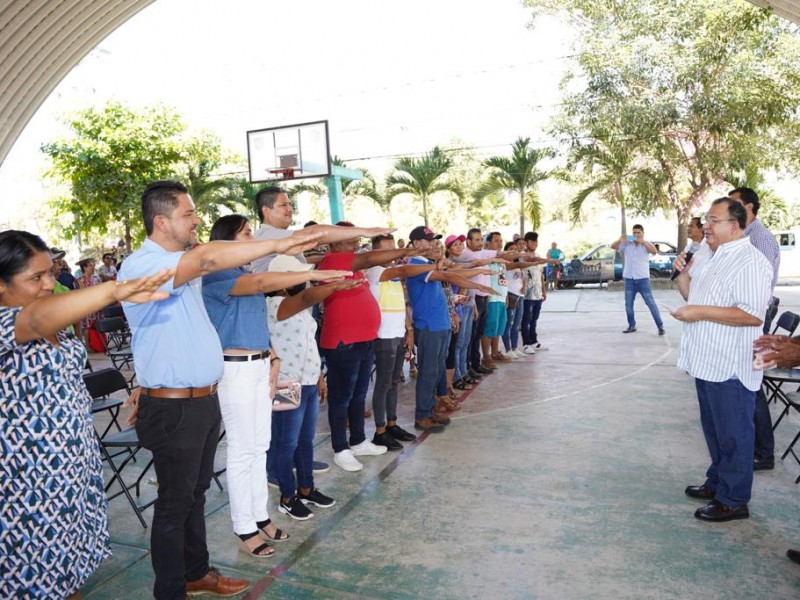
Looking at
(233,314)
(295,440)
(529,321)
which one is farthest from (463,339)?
(233,314)

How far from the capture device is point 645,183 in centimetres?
1784

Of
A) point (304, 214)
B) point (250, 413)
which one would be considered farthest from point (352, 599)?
point (304, 214)

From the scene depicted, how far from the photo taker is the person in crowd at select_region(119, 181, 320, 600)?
97.4 inches

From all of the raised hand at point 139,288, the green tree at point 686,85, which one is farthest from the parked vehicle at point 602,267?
the raised hand at point 139,288

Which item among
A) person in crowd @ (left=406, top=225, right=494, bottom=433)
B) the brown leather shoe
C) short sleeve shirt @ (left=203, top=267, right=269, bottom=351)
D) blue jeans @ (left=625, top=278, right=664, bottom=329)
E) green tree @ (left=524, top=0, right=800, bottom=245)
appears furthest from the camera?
green tree @ (left=524, top=0, right=800, bottom=245)

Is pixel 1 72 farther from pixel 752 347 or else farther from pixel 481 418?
pixel 752 347

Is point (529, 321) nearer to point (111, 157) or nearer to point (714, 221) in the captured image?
point (714, 221)

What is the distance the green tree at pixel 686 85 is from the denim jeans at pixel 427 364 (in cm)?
1245

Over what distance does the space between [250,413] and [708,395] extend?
2532 millimetres

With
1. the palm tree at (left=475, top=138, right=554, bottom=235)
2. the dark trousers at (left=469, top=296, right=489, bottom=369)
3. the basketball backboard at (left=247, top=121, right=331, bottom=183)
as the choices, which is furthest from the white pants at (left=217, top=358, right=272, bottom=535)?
the palm tree at (left=475, top=138, right=554, bottom=235)

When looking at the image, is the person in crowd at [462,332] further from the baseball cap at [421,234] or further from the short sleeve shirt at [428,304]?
Result: the baseball cap at [421,234]

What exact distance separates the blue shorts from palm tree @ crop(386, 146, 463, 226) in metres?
12.4

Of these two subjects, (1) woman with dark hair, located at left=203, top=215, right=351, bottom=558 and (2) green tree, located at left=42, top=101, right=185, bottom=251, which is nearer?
(1) woman with dark hair, located at left=203, top=215, right=351, bottom=558

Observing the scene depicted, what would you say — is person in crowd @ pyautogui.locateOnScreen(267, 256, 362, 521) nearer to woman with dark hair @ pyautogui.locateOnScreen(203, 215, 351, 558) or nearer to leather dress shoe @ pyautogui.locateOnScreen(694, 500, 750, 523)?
woman with dark hair @ pyautogui.locateOnScreen(203, 215, 351, 558)
